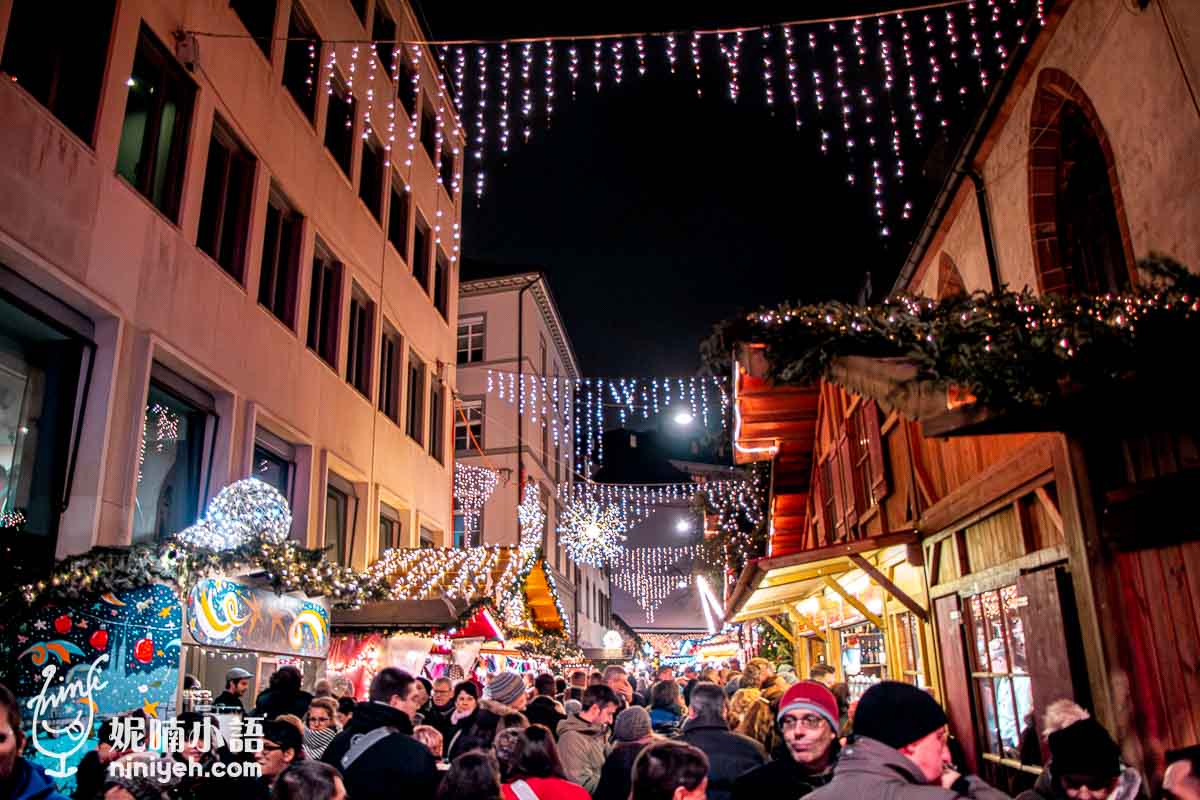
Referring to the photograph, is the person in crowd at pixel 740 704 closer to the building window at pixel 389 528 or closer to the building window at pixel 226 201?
the building window at pixel 226 201

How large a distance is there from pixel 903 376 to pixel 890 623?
23.8 ft

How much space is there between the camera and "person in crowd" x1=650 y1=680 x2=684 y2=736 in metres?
7.19

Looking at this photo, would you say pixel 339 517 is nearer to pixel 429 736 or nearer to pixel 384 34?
pixel 429 736

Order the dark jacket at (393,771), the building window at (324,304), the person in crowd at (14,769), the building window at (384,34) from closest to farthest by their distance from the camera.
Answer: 1. the person in crowd at (14,769)
2. the dark jacket at (393,771)
3. the building window at (324,304)
4. the building window at (384,34)

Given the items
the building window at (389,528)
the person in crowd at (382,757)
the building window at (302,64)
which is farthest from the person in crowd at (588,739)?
the building window at (389,528)

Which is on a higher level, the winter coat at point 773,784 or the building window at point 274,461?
the building window at point 274,461

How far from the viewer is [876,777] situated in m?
2.32

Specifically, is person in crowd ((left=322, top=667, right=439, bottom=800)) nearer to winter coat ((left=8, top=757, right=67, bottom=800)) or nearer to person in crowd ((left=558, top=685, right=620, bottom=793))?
winter coat ((left=8, top=757, right=67, bottom=800))

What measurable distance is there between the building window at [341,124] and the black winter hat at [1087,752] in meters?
14.6

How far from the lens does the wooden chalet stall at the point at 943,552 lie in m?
5.46

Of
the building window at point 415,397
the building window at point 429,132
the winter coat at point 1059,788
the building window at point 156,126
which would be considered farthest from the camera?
the building window at point 429,132

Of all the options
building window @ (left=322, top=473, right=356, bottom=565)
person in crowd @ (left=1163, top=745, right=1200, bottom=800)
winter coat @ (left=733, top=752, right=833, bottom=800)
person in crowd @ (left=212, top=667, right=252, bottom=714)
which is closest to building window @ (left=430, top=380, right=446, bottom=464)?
building window @ (left=322, top=473, right=356, bottom=565)

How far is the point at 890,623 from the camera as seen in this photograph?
436 inches

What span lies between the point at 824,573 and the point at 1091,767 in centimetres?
758
